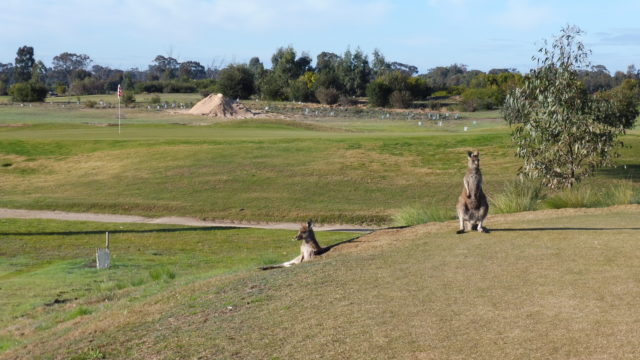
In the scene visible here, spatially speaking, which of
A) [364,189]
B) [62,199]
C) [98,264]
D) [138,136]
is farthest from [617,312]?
[138,136]

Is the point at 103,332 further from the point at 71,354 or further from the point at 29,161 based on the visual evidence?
the point at 29,161

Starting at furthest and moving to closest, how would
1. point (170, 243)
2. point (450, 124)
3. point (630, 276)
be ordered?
point (450, 124)
point (170, 243)
point (630, 276)

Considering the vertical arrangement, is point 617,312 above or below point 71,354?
above

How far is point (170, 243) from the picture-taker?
81.7 ft

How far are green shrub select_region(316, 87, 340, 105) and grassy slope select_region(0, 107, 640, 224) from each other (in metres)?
66.6

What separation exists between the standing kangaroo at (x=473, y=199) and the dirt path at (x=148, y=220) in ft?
37.2

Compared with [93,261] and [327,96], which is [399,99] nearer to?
[327,96]

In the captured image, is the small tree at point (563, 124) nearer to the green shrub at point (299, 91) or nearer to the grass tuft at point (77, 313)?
the grass tuft at point (77, 313)

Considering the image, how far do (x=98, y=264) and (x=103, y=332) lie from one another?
29.0 ft

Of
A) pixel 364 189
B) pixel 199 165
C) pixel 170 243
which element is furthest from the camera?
pixel 199 165

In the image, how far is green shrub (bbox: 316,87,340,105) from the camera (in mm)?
117188

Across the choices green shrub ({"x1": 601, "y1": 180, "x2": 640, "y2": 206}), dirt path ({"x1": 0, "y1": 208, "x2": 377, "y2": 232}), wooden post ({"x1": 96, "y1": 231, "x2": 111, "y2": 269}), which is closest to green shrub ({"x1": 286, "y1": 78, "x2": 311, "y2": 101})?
dirt path ({"x1": 0, "y1": 208, "x2": 377, "y2": 232})

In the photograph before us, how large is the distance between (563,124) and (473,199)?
43.8ft

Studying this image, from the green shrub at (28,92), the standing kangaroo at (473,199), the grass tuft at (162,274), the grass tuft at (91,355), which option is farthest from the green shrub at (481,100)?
the grass tuft at (91,355)
